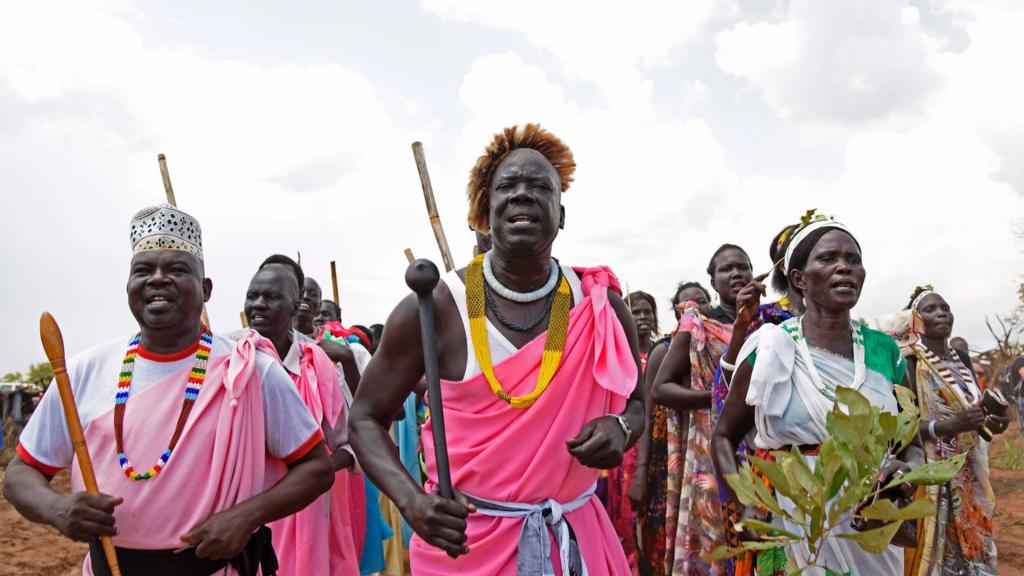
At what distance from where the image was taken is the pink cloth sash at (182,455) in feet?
8.51

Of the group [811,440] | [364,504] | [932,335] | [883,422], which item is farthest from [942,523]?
[883,422]

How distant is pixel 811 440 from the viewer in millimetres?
3076

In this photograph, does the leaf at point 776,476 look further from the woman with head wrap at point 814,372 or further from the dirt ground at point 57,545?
the dirt ground at point 57,545

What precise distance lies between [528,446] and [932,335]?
4.71 metres

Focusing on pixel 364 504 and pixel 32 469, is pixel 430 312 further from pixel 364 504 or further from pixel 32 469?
pixel 364 504

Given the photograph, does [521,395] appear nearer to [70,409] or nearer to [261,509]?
[261,509]

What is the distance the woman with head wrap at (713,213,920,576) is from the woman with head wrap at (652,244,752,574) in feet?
5.72

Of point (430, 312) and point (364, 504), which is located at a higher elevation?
point (430, 312)

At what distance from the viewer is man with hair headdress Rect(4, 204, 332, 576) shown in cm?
258

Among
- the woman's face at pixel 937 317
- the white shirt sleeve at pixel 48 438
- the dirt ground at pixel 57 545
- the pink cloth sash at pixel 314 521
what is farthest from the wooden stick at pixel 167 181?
the woman's face at pixel 937 317

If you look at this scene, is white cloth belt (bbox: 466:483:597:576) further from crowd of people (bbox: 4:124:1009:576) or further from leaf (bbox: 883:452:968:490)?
leaf (bbox: 883:452:968:490)

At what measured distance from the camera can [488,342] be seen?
2707 mm

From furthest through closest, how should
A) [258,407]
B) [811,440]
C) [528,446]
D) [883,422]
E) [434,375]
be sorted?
1. [811,440]
2. [258,407]
3. [528,446]
4. [434,375]
5. [883,422]

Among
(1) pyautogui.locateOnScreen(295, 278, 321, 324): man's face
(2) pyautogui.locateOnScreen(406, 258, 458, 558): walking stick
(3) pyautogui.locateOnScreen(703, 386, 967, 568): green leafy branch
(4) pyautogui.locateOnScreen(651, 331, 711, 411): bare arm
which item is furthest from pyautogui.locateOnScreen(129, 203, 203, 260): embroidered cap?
(1) pyautogui.locateOnScreen(295, 278, 321, 324): man's face
